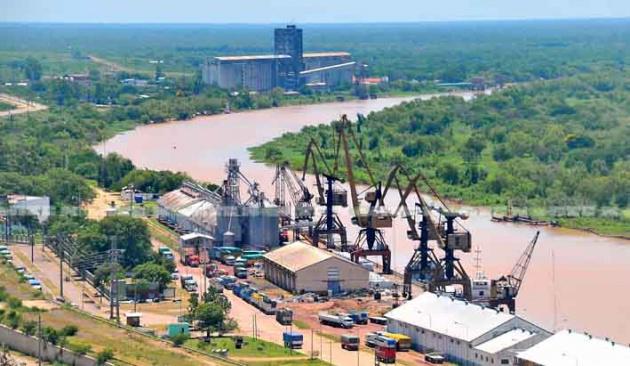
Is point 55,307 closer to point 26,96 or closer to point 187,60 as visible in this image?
point 26,96

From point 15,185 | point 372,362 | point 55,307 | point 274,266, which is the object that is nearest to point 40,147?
point 15,185

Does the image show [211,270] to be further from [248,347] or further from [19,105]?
[19,105]

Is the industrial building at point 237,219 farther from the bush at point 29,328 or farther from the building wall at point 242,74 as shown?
the building wall at point 242,74

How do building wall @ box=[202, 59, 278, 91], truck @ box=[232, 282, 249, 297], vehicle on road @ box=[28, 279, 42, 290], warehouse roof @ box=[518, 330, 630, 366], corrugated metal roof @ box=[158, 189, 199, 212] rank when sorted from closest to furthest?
warehouse roof @ box=[518, 330, 630, 366], vehicle on road @ box=[28, 279, 42, 290], truck @ box=[232, 282, 249, 297], corrugated metal roof @ box=[158, 189, 199, 212], building wall @ box=[202, 59, 278, 91]

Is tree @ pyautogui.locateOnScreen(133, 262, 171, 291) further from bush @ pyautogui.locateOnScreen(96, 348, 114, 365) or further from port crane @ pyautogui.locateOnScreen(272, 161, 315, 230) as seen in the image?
bush @ pyautogui.locateOnScreen(96, 348, 114, 365)

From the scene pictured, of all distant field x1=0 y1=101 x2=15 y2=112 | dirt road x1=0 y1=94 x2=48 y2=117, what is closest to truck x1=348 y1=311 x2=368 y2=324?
dirt road x1=0 y1=94 x2=48 y2=117

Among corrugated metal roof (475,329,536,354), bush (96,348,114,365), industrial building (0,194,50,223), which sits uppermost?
corrugated metal roof (475,329,536,354)
